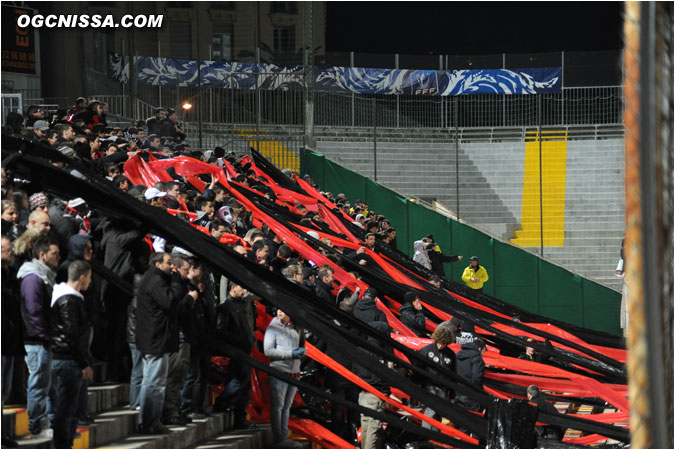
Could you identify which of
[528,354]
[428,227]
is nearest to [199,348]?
[528,354]

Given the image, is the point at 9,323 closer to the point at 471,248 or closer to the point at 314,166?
the point at 471,248

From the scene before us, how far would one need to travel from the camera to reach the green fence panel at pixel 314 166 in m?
26.9

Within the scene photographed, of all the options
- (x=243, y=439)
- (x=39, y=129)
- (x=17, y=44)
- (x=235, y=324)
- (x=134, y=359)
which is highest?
(x=17, y=44)

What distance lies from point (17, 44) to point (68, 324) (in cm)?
2040

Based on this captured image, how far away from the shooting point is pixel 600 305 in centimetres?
2494

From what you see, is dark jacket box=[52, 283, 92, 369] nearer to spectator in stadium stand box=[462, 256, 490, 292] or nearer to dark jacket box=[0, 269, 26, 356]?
dark jacket box=[0, 269, 26, 356]

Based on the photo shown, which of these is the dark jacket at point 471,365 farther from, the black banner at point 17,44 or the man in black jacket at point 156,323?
the black banner at point 17,44

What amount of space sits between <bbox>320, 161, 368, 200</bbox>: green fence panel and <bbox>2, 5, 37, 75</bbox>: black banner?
810 cm

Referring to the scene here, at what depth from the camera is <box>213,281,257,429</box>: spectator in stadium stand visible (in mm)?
9594

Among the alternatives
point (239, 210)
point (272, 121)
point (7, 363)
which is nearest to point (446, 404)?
point (7, 363)

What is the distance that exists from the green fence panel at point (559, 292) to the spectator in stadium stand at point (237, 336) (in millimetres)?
16012

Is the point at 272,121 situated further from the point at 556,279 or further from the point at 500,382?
the point at 500,382

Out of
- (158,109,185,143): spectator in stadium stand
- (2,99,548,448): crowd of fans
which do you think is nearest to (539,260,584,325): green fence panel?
(158,109,185,143): spectator in stadium stand

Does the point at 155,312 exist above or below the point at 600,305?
above
